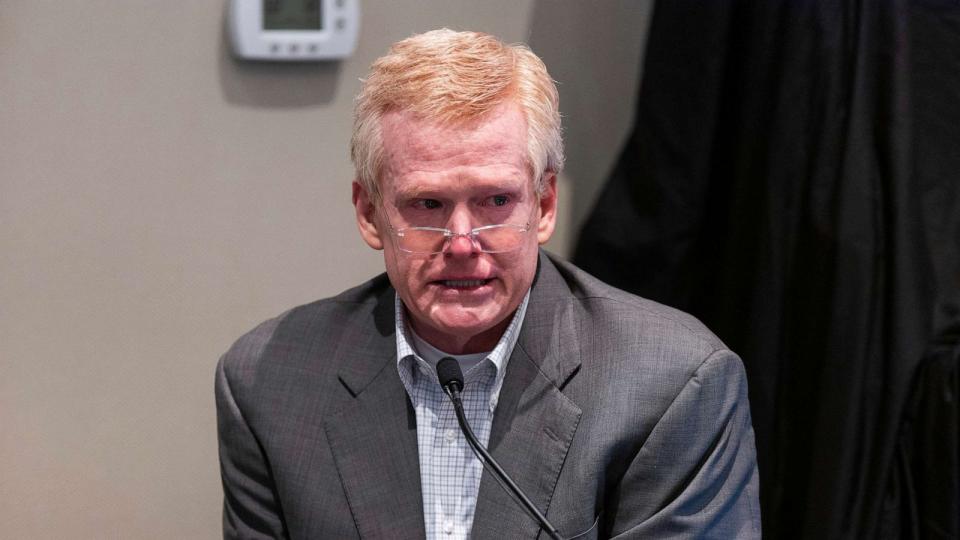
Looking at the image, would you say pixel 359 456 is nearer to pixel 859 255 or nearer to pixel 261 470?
pixel 261 470

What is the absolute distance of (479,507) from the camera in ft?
4.54

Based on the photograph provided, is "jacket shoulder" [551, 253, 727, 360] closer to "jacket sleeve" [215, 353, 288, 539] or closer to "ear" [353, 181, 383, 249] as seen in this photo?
"ear" [353, 181, 383, 249]

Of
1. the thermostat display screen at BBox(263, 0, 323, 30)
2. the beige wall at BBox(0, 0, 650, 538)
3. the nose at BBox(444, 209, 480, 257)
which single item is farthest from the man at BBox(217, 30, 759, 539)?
the thermostat display screen at BBox(263, 0, 323, 30)

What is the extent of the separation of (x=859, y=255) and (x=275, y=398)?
2.84 feet

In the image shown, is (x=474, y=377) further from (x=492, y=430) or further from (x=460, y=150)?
(x=460, y=150)

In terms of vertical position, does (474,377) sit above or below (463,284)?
below

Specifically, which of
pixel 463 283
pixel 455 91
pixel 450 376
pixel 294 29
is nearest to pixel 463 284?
pixel 463 283

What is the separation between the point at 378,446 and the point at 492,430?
0.14 metres

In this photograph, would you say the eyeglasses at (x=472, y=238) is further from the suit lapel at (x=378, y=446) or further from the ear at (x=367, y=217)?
the suit lapel at (x=378, y=446)

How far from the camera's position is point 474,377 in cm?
146

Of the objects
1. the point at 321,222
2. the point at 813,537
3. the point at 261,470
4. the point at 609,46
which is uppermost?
the point at 609,46

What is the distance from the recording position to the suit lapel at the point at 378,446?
55.7 inches

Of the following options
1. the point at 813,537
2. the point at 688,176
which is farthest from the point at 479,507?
the point at 688,176

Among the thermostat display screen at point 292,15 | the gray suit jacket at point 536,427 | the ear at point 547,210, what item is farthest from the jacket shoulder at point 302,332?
the thermostat display screen at point 292,15
